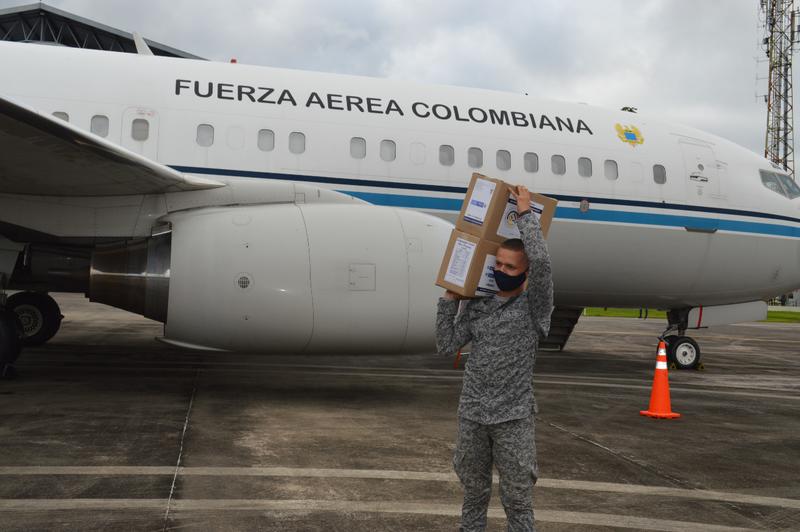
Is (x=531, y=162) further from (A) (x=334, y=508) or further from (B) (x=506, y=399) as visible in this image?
(B) (x=506, y=399)

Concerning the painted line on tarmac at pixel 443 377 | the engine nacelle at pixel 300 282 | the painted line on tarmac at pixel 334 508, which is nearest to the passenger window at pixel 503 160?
the engine nacelle at pixel 300 282

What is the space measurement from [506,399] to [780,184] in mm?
11303

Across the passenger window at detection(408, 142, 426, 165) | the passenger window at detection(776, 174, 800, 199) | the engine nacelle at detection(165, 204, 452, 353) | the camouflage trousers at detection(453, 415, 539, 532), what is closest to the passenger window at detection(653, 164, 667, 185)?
the passenger window at detection(776, 174, 800, 199)

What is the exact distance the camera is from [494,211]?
360 cm

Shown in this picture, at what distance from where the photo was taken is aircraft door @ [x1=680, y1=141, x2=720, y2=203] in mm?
11523

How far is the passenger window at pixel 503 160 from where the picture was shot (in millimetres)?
10422

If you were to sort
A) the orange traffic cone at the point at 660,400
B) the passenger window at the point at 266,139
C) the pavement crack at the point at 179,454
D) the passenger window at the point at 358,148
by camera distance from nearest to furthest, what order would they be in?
the pavement crack at the point at 179,454, the orange traffic cone at the point at 660,400, the passenger window at the point at 266,139, the passenger window at the point at 358,148

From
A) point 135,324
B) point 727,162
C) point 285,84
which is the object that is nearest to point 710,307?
point 727,162

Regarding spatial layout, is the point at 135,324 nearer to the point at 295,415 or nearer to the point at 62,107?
the point at 62,107

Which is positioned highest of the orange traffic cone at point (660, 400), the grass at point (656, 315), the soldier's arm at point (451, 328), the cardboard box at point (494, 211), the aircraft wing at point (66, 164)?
the aircraft wing at point (66, 164)

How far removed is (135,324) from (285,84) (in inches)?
507

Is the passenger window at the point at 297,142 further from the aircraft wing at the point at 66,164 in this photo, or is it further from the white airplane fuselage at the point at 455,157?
the aircraft wing at the point at 66,164

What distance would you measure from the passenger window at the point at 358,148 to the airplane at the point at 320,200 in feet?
0.09

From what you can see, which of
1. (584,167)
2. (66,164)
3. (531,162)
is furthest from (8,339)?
(584,167)
